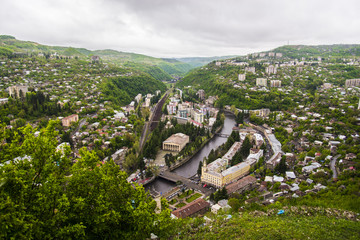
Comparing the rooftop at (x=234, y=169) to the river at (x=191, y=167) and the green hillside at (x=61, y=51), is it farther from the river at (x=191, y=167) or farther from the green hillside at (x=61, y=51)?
the green hillside at (x=61, y=51)

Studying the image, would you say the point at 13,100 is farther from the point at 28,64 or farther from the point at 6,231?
the point at 6,231

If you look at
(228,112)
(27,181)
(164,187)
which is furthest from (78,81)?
(27,181)

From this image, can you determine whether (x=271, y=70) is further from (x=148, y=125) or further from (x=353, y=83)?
(x=148, y=125)

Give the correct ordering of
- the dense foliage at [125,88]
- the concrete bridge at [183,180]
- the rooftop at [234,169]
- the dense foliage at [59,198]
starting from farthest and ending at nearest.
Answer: the dense foliage at [125,88], the rooftop at [234,169], the concrete bridge at [183,180], the dense foliage at [59,198]

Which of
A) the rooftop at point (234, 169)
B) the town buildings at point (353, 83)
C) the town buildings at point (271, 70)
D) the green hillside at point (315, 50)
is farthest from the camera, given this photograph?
the green hillside at point (315, 50)

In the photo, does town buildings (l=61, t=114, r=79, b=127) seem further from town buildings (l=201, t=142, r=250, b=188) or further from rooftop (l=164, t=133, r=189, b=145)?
town buildings (l=201, t=142, r=250, b=188)

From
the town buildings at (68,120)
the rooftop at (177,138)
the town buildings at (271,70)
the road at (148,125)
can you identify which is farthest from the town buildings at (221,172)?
the town buildings at (271,70)

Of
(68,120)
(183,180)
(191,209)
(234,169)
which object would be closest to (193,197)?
(191,209)

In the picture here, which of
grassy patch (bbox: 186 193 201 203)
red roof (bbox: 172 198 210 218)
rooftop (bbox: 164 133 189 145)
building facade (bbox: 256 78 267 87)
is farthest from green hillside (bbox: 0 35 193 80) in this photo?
red roof (bbox: 172 198 210 218)
